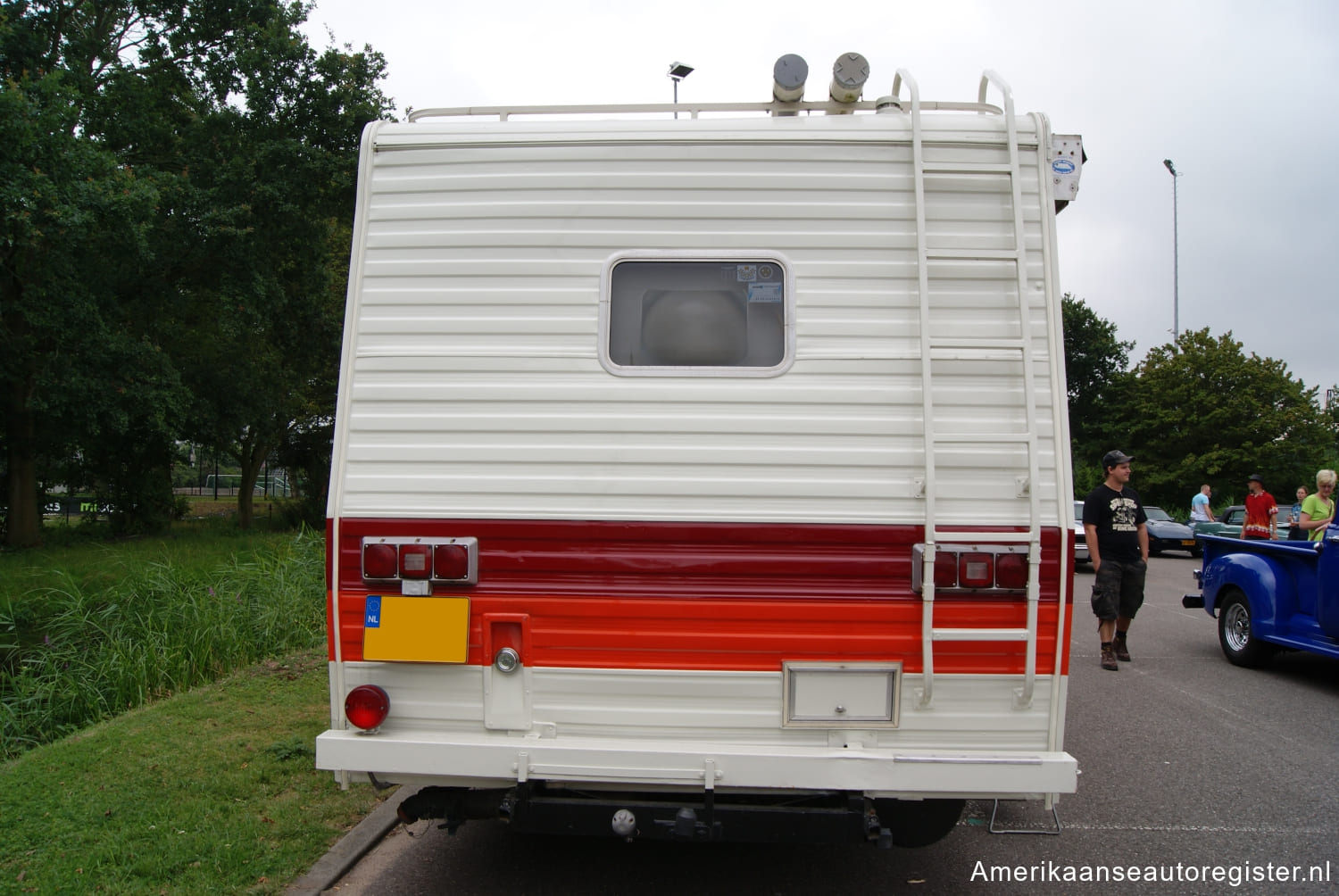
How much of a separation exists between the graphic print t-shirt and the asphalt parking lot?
192 centimetres

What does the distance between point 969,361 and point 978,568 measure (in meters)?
0.71

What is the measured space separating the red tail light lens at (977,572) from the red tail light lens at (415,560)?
1.80 meters

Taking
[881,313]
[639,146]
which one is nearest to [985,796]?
[881,313]

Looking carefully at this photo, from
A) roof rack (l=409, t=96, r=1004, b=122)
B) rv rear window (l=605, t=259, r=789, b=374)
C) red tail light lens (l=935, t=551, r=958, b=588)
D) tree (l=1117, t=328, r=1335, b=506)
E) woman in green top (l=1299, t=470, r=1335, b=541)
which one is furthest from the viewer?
tree (l=1117, t=328, r=1335, b=506)

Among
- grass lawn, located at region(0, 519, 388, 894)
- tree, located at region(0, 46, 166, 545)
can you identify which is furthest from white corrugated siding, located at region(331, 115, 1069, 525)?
tree, located at region(0, 46, 166, 545)

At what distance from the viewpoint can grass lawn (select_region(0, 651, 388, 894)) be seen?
381cm

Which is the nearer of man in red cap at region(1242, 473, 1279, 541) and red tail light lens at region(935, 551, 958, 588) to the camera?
red tail light lens at region(935, 551, 958, 588)

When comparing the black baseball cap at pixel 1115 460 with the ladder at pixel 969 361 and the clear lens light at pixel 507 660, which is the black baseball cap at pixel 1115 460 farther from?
the clear lens light at pixel 507 660

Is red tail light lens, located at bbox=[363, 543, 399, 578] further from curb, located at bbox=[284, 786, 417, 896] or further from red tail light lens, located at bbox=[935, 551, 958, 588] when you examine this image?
red tail light lens, located at bbox=[935, 551, 958, 588]

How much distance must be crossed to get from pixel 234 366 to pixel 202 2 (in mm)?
8442

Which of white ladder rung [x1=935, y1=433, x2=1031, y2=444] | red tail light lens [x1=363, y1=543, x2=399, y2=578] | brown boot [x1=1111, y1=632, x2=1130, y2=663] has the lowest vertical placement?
brown boot [x1=1111, y1=632, x2=1130, y2=663]

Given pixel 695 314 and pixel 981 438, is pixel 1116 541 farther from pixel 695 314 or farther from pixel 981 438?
pixel 695 314

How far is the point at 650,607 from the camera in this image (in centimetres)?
324

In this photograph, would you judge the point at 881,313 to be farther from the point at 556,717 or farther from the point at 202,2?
the point at 202,2
